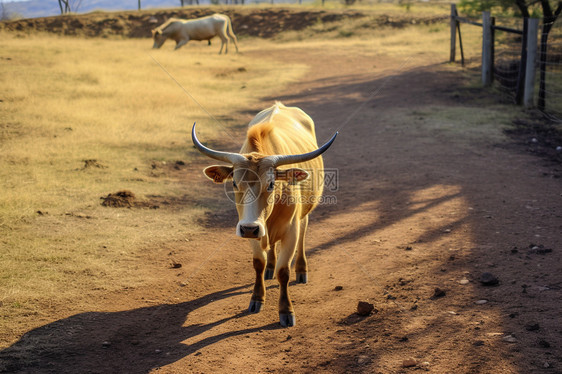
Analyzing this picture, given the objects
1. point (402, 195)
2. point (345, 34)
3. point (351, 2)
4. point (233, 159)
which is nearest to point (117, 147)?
point (402, 195)

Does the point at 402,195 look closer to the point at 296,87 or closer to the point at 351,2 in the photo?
the point at 296,87

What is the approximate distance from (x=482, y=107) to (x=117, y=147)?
873 cm

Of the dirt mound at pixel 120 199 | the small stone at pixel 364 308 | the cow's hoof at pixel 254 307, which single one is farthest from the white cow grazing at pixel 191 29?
the small stone at pixel 364 308

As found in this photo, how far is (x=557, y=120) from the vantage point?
1096 centimetres

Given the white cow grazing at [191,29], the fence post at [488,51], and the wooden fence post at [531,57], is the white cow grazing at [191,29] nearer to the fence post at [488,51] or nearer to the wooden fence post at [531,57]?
the fence post at [488,51]

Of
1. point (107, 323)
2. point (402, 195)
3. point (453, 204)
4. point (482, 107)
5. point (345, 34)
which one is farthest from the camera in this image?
point (345, 34)

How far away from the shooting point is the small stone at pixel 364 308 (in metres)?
4.54

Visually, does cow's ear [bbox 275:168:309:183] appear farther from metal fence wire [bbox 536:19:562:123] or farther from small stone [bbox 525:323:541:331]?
metal fence wire [bbox 536:19:562:123]

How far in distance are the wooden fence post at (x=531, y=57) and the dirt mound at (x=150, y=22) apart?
69.0ft

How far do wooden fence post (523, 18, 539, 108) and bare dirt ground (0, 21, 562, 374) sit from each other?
403 cm

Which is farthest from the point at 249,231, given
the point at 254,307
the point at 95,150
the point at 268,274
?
the point at 95,150

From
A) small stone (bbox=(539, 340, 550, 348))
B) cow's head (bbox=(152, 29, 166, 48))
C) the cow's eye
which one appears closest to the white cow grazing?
cow's head (bbox=(152, 29, 166, 48))

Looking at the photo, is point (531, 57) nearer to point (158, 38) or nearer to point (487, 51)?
point (487, 51)

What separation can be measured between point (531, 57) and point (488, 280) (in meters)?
8.77
